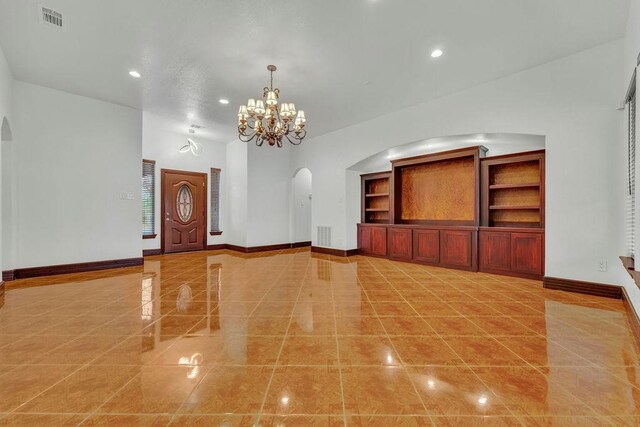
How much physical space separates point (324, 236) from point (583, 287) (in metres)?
5.40

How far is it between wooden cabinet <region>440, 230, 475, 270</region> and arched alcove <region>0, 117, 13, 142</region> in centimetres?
796

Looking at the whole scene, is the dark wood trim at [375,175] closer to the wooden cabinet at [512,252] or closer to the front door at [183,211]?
the wooden cabinet at [512,252]

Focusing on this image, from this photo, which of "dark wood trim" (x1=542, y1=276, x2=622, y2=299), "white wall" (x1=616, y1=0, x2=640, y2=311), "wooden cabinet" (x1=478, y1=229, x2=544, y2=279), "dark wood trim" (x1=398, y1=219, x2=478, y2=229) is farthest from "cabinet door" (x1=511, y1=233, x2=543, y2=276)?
"white wall" (x1=616, y1=0, x2=640, y2=311)

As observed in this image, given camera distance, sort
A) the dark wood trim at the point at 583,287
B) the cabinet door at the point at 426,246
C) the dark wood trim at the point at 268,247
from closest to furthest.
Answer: the dark wood trim at the point at 583,287 → the cabinet door at the point at 426,246 → the dark wood trim at the point at 268,247

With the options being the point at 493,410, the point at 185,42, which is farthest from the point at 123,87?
the point at 493,410

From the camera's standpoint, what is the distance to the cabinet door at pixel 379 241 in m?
6.91

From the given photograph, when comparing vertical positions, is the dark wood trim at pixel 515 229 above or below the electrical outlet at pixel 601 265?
above

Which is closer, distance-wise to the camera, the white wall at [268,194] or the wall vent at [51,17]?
the wall vent at [51,17]

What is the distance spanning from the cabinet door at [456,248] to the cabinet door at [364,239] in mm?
1962

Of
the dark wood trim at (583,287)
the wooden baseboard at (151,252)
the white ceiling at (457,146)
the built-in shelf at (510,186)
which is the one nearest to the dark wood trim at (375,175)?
the white ceiling at (457,146)

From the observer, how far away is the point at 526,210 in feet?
16.8

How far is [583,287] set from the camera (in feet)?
12.6

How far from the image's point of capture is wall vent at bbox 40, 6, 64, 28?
10.4 ft

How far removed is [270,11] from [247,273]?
4079 mm
